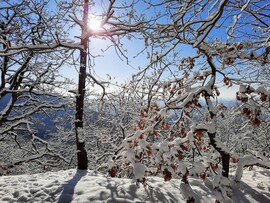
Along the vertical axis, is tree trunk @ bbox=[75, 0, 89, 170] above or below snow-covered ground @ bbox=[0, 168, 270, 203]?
above

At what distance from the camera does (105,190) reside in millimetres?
4715

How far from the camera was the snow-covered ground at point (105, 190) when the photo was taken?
14.7 feet

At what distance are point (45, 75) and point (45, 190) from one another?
709cm

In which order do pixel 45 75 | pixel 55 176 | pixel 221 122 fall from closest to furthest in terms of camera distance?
pixel 55 176 → pixel 45 75 → pixel 221 122

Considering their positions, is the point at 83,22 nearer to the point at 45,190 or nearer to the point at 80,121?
the point at 80,121

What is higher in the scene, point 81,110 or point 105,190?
point 81,110

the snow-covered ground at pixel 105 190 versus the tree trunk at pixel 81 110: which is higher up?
the tree trunk at pixel 81 110

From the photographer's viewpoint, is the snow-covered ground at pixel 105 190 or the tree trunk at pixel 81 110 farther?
the tree trunk at pixel 81 110

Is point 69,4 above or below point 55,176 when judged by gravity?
above

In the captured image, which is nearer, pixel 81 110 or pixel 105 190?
pixel 105 190

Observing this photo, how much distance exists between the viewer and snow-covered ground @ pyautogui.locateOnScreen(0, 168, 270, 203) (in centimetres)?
448

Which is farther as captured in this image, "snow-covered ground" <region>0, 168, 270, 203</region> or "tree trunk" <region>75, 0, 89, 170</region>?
"tree trunk" <region>75, 0, 89, 170</region>

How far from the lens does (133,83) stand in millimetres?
5512

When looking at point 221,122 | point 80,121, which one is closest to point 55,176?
point 80,121
